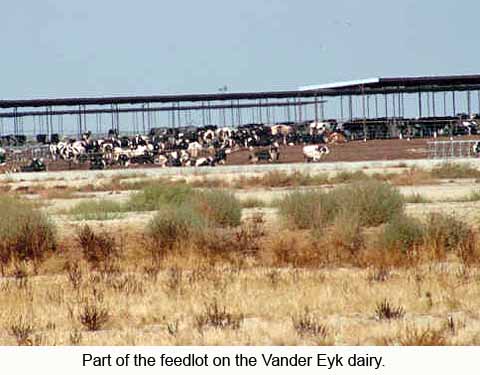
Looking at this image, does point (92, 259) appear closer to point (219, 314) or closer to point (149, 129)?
point (219, 314)

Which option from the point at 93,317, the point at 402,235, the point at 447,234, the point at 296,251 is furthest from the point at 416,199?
the point at 93,317

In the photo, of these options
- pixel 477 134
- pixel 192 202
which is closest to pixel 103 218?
pixel 192 202

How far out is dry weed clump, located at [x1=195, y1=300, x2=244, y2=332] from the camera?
14.4m

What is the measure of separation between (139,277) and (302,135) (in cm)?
6265

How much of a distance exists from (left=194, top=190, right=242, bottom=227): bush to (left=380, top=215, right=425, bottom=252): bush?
5.84 meters

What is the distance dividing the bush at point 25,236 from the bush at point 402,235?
21.9 feet

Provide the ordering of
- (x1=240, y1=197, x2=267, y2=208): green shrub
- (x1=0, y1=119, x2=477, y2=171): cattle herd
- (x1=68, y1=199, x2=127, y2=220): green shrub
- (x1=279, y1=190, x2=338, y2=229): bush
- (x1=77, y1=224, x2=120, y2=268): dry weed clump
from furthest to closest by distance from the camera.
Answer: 1. (x1=0, y1=119, x2=477, y2=171): cattle herd
2. (x1=240, y1=197, x2=267, y2=208): green shrub
3. (x1=68, y1=199, x2=127, y2=220): green shrub
4. (x1=279, y1=190, x2=338, y2=229): bush
5. (x1=77, y1=224, x2=120, y2=268): dry weed clump

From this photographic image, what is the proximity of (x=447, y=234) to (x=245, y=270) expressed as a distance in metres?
4.55

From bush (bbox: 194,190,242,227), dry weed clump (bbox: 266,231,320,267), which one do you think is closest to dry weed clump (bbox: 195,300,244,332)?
dry weed clump (bbox: 266,231,320,267)

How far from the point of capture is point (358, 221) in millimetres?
25375

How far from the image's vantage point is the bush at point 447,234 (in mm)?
22266

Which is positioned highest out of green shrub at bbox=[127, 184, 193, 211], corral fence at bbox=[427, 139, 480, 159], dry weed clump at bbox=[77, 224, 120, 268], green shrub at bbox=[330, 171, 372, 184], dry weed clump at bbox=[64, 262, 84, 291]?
corral fence at bbox=[427, 139, 480, 159]

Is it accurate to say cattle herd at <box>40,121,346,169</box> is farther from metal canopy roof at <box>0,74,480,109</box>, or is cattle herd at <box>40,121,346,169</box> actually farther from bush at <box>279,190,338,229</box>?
bush at <box>279,190,338,229</box>

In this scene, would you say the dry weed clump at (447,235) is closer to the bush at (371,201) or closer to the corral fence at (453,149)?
the bush at (371,201)
